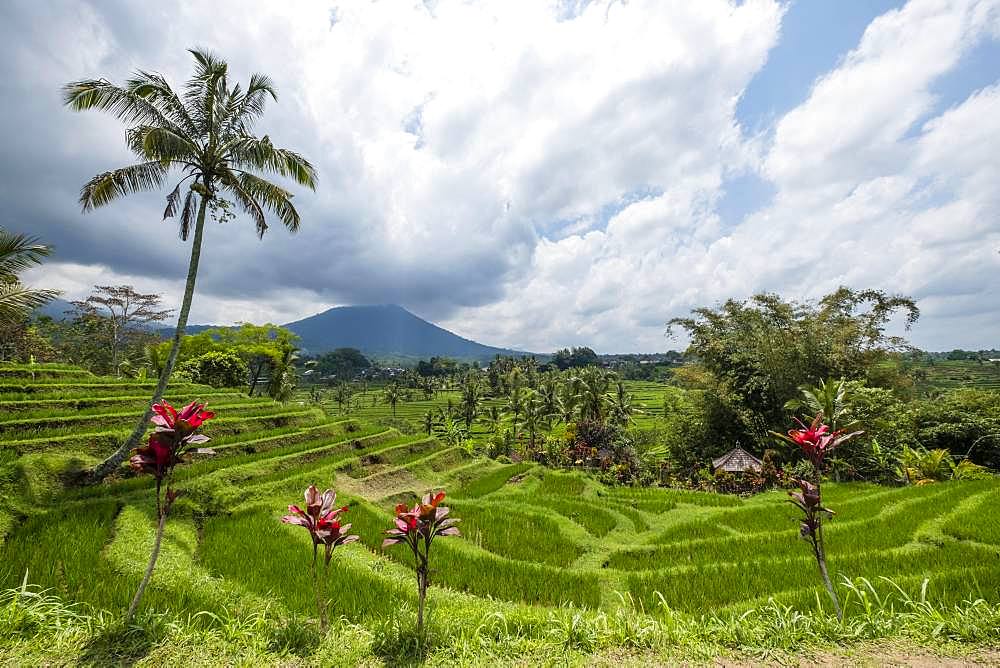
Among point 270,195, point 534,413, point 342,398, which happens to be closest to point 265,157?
point 270,195

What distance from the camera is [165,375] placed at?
7.98m

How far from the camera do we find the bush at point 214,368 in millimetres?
23828

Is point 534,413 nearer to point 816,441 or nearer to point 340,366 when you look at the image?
point 816,441

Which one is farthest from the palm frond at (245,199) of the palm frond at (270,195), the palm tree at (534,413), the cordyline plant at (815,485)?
the palm tree at (534,413)

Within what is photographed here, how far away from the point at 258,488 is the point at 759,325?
2389 centimetres

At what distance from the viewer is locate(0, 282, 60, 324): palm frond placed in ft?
31.6

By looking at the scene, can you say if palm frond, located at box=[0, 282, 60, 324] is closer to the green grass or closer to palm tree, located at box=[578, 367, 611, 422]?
the green grass

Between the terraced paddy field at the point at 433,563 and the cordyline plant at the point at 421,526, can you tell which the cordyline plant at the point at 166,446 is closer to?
the terraced paddy field at the point at 433,563

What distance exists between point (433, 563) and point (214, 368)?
24429mm

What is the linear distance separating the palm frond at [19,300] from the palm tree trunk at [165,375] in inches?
186

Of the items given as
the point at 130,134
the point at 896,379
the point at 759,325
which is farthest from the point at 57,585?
the point at 896,379

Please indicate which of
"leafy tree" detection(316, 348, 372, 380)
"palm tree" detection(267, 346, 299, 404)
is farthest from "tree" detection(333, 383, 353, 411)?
"palm tree" detection(267, 346, 299, 404)

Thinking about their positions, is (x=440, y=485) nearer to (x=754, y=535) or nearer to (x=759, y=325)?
(x=754, y=535)

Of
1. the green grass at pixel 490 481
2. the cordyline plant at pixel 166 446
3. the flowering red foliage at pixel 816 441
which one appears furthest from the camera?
the green grass at pixel 490 481
